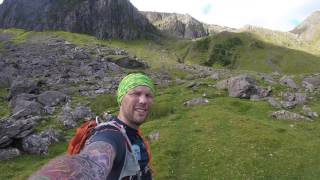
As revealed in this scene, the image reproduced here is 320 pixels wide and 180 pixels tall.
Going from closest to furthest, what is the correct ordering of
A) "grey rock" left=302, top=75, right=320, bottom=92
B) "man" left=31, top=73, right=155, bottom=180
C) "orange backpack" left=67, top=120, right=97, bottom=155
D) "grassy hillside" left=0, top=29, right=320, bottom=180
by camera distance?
"man" left=31, top=73, right=155, bottom=180 < "orange backpack" left=67, top=120, right=97, bottom=155 < "grassy hillside" left=0, top=29, right=320, bottom=180 < "grey rock" left=302, top=75, right=320, bottom=92

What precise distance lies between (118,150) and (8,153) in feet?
116

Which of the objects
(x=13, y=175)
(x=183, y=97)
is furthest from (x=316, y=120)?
(x=13, y=175)

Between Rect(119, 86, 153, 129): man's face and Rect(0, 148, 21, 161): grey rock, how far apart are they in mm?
33087

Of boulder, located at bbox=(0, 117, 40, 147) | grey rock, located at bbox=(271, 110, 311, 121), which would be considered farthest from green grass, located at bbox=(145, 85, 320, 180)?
boulder, located at bbox=(0, 117, 40, 147)

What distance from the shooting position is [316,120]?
1944 inches

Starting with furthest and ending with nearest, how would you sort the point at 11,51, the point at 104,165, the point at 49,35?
1. the point at 49,35
2. the point at 11,51
3. the point at 104,165

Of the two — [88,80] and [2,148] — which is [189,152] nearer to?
[2,148]

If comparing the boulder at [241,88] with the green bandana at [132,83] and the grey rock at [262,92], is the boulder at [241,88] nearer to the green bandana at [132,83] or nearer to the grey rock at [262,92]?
the grey rock at [262,92]

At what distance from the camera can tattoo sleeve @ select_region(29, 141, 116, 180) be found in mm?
2883

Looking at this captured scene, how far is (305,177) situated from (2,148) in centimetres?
2512

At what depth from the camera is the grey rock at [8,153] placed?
121 feet

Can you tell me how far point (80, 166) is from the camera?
3145mm

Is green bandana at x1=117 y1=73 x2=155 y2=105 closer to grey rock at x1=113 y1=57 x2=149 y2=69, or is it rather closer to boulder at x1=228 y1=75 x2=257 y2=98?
boulder at x1=228 y1=75 x2=257 y2=98

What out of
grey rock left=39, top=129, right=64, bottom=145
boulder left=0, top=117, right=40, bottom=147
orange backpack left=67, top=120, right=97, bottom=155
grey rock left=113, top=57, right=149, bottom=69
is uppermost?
orange backpack left=67, top=120, right=97, bottom=155
